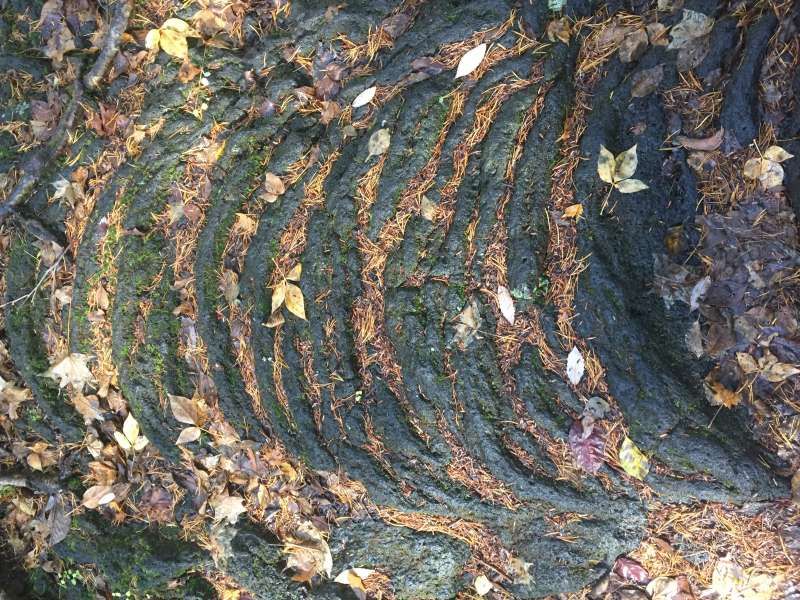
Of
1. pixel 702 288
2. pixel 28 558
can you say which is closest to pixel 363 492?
pixel 702 288

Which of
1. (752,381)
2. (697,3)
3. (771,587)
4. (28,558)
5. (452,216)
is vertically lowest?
(771,587)

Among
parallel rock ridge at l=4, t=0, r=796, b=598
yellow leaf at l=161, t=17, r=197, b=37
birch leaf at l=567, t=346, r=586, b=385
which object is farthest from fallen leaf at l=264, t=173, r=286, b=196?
birch leaf at l=567, t=346, r=586, b=385

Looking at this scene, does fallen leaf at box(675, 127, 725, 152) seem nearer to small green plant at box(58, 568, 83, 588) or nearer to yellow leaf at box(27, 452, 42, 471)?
yellow leaf at box(27, 452, 42, 471)

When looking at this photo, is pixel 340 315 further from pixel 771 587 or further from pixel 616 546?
pixel 771 587

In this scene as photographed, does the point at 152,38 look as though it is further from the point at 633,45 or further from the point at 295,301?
the point at 633,45

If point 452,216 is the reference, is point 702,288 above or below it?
below

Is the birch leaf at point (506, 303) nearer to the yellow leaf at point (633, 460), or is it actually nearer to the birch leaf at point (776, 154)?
the yellow leaf at point (633, 460)

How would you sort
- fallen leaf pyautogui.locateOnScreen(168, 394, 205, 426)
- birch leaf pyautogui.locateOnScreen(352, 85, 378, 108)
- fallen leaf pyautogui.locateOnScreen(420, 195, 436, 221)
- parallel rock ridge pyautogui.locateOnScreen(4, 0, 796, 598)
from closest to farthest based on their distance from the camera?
1. parallel rock ridge pyautogui.locateOnScreen(4, 0, 796, 598)
2. fallen leaf pyautogui.locateOnScreen(420, 195, 436, 221)
3. birch leaf pyautogui.locateOnScreen(352, 85, 378, 108)
4. fallen leaf pyautogui.locateOnScreen(168, 394, 205, 426)
